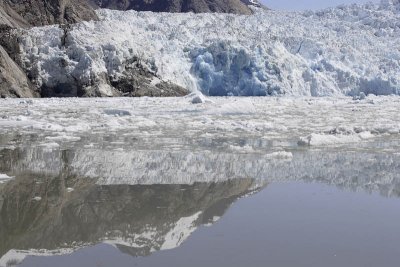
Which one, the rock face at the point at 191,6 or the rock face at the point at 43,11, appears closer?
the rock face at the point at 43,11

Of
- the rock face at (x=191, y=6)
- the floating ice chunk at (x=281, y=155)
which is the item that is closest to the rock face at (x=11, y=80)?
the floating ice chunk at (x=281, y=155)

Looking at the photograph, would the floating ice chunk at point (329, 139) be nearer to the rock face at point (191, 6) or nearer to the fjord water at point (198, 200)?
the fjord water at point (198, 200)

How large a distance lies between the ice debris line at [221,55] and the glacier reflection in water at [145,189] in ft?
50.6

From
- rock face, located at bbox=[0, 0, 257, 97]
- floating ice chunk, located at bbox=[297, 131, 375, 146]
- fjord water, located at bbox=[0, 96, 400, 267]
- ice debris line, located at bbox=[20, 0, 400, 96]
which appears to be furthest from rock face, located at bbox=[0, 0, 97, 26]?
floating ice chunk, located at bbox=[297, 131, 375, 146]

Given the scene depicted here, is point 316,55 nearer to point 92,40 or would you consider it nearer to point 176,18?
point 176,18

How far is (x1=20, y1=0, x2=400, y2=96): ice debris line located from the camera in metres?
21.4

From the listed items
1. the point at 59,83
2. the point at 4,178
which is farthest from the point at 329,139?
the point at 59,83

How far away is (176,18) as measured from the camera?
99.9ft

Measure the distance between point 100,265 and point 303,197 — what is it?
2136mm

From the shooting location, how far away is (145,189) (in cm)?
444

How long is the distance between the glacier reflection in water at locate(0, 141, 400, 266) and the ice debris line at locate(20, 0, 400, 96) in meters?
15.4

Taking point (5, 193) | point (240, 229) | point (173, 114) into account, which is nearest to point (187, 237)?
point (240, 229)

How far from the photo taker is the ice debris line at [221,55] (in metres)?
21.4

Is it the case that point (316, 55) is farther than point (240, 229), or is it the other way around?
point (316, 55)
